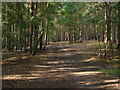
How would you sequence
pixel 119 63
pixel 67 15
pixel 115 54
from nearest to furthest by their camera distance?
pixel 119 63 < pixel 115 54 < pixel 67 15

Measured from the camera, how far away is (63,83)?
8.30 m

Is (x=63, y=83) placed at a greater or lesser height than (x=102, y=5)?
lesser

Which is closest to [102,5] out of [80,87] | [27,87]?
[80,87]

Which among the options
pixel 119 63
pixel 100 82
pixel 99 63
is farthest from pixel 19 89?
pixel 119 63

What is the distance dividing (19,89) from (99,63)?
906 cm

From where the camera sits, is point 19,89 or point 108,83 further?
point 108,83

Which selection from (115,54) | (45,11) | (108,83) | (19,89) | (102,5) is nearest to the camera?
(19,89)

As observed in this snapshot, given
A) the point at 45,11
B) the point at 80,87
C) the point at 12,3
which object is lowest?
the point at 80,87

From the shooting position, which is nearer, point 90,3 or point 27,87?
point 27,87

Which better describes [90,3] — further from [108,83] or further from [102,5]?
[108,83]

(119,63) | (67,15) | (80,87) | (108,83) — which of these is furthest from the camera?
(67,15)

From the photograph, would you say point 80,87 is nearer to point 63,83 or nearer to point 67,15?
point 63,83

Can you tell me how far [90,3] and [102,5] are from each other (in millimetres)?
1450

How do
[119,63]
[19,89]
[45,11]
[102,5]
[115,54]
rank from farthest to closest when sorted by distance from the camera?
[45,11] < [115,54] < [102,5] < [119,63] < [19,89]
